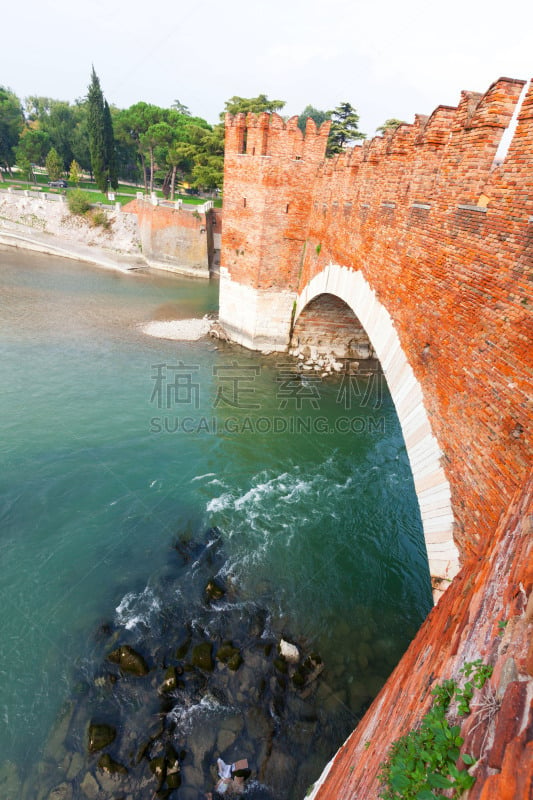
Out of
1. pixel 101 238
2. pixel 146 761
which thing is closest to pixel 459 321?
pixel 146 761

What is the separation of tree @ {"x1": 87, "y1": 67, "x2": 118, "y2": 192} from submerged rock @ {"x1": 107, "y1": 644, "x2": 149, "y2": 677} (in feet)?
125

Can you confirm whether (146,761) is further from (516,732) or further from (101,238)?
(101,238)

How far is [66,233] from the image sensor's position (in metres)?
31.0

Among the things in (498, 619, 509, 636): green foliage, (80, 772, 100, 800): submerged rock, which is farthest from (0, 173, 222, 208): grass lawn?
(498, 619, 509, 636): green foliage

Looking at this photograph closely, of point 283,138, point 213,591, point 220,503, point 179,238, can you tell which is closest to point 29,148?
point 179,238

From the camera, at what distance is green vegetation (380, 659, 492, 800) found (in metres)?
1.62

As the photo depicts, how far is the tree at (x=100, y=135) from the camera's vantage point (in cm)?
3186

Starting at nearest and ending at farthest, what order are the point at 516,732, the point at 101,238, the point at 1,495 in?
the point at 516,732
the point at 1,495
the point at 101,238

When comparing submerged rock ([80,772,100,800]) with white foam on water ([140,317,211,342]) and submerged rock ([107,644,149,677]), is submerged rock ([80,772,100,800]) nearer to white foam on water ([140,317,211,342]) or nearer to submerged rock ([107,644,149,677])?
submerged rock ([107,644,149,677])

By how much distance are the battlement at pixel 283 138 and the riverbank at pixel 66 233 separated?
56.7 ft

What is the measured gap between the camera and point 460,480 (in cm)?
445

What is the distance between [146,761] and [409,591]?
477 cm

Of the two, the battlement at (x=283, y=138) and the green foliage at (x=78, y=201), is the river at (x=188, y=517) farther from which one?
the green foliage at (x=78, y=201)

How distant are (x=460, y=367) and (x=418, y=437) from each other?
4.00 feet
